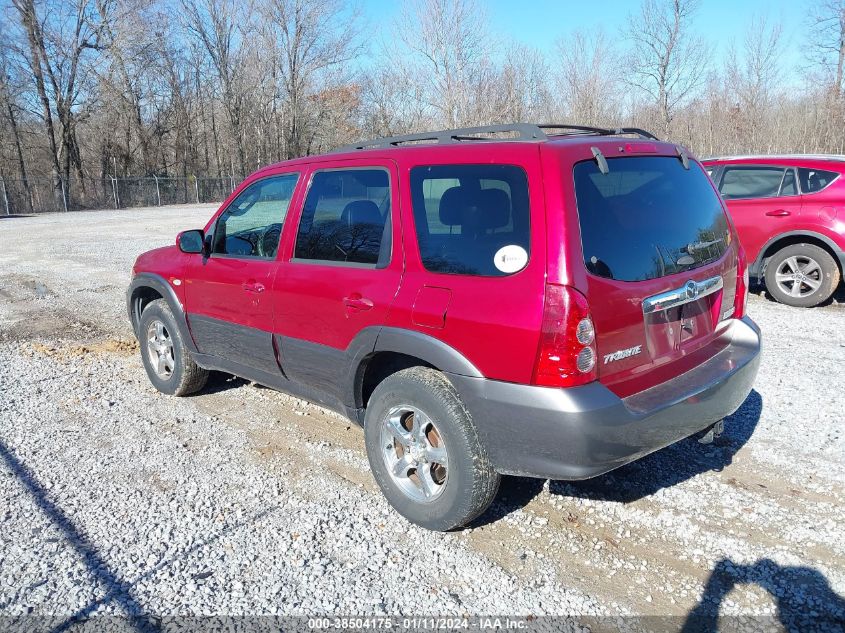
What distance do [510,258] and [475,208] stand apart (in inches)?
14.0

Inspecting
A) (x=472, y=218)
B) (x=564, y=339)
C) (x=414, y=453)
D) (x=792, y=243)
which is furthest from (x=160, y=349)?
(x=792, y=243)

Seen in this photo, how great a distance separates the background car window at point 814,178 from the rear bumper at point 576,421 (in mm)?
6089

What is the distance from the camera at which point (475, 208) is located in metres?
2.97

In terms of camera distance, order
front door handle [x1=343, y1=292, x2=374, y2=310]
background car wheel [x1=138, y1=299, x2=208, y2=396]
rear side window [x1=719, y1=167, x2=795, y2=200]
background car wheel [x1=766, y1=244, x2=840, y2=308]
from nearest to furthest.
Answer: front door handle [x1=343, y1=292, x2=374, y2=310], background car wheel [x1=138, y1=299, x2=208, y2=396], background car wheel [x1=766, y1=244, x2=840, y2=308], rear side window [x1=719, y1=167, x2=795, y2=200]

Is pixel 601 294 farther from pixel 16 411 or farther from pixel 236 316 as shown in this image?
pixel 16 411

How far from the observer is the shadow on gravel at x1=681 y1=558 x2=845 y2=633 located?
2535mm

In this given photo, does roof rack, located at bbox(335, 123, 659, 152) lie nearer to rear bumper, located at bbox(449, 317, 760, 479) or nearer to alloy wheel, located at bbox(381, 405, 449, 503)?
rear bumper, located at bbox(449, 317, 760, 479)

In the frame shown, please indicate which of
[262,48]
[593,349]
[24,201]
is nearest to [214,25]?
[262,48]

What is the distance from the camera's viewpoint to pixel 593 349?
268 centimetres

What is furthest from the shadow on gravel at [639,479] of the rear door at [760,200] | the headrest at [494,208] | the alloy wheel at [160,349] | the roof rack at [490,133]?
the rear door at [760,200]

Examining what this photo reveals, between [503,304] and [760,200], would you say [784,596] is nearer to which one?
[503,304]

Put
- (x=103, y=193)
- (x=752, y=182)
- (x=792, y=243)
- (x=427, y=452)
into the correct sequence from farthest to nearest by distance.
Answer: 1. (x=103, y=193)
2. (x=752, y=182)
3. (x=792, y=243)
4. (x=427, y=452)

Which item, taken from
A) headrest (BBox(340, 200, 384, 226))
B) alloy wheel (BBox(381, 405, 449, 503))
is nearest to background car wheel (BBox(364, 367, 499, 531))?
alloy wheel (BBox(381, 405, 449, 503))

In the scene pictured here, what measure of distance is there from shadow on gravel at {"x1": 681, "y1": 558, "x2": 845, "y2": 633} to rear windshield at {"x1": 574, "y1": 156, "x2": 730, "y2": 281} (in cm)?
141
